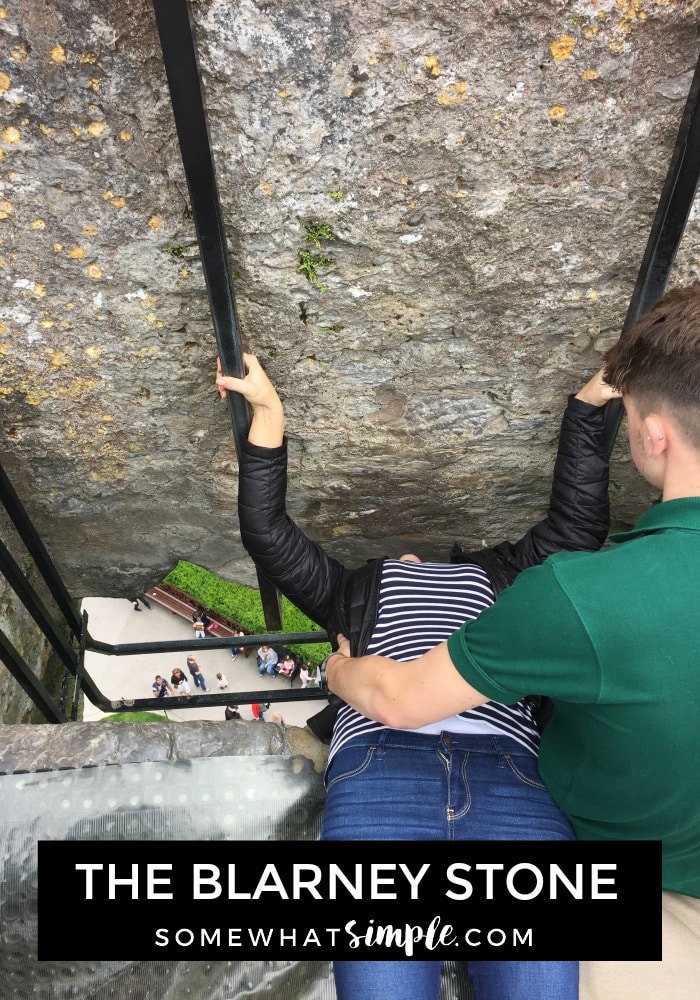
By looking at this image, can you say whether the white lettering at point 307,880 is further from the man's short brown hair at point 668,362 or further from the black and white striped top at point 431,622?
the man's short brown hair at point 668,362

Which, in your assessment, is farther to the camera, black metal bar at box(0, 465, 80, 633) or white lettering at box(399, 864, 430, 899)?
black metal bar at box(0, 465, 80, 633)

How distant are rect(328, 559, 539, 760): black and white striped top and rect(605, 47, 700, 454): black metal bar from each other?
86 centimetres

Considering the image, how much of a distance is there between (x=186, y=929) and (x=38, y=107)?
196cm

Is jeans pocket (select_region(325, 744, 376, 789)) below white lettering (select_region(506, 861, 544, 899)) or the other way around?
the other way around

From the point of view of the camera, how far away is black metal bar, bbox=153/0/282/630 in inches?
51.6

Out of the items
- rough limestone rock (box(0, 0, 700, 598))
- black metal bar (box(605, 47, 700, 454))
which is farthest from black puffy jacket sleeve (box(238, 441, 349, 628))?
black metal bar (box(605, 47, 700, 454))

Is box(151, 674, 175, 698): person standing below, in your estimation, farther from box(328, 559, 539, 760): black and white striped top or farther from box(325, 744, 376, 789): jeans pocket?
box(325, 744, 376, 789): jeans pocket

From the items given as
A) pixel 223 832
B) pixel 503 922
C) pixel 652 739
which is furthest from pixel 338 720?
pixel 652 739

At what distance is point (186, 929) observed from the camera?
5.76ft

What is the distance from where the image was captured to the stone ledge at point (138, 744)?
1.95 m

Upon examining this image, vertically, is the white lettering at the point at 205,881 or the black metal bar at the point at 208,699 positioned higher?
the black metal bar at the point at 208,699

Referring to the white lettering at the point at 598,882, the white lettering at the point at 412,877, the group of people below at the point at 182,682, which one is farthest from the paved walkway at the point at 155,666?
the white lettering at the point at 598,882

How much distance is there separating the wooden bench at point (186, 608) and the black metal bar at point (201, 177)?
4.74 meters

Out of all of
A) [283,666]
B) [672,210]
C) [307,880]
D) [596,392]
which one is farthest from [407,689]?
[283,666]
